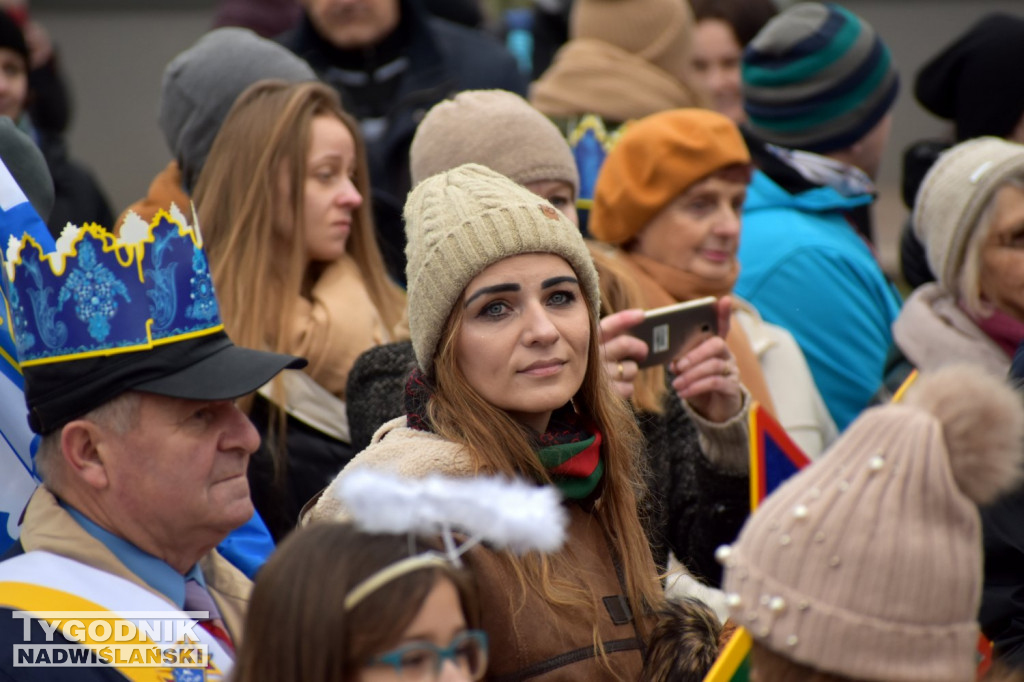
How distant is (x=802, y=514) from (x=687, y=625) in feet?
2.52

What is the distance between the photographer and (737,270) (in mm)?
4801

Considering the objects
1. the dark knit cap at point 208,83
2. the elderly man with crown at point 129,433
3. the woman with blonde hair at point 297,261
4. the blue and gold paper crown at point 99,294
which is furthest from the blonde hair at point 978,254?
the blue and gold paper crown at point 99,294

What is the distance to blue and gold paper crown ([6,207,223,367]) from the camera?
2.86 meters

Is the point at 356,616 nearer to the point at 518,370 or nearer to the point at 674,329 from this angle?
the point at 518,370

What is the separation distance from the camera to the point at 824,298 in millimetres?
5078

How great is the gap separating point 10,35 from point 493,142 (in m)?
3.19

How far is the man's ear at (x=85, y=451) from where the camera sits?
2.86 meters

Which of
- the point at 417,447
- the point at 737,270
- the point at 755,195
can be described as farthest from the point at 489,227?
the point at 755,195

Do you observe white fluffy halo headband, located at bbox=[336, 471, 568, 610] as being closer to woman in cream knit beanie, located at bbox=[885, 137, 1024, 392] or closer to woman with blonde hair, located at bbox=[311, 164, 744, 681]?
woman with blonde hair, located at bbox=[311, 164, 744, 681]

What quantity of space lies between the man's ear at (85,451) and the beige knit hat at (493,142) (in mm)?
1757

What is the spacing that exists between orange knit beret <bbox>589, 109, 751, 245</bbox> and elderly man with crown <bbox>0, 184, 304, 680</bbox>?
200cm

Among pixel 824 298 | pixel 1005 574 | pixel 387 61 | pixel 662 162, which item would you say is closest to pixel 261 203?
pixel 662 162

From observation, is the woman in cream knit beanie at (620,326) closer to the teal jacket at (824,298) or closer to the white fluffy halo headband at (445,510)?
the teal jacket at (824,298)

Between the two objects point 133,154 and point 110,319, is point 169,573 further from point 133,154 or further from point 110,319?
point 133,154
